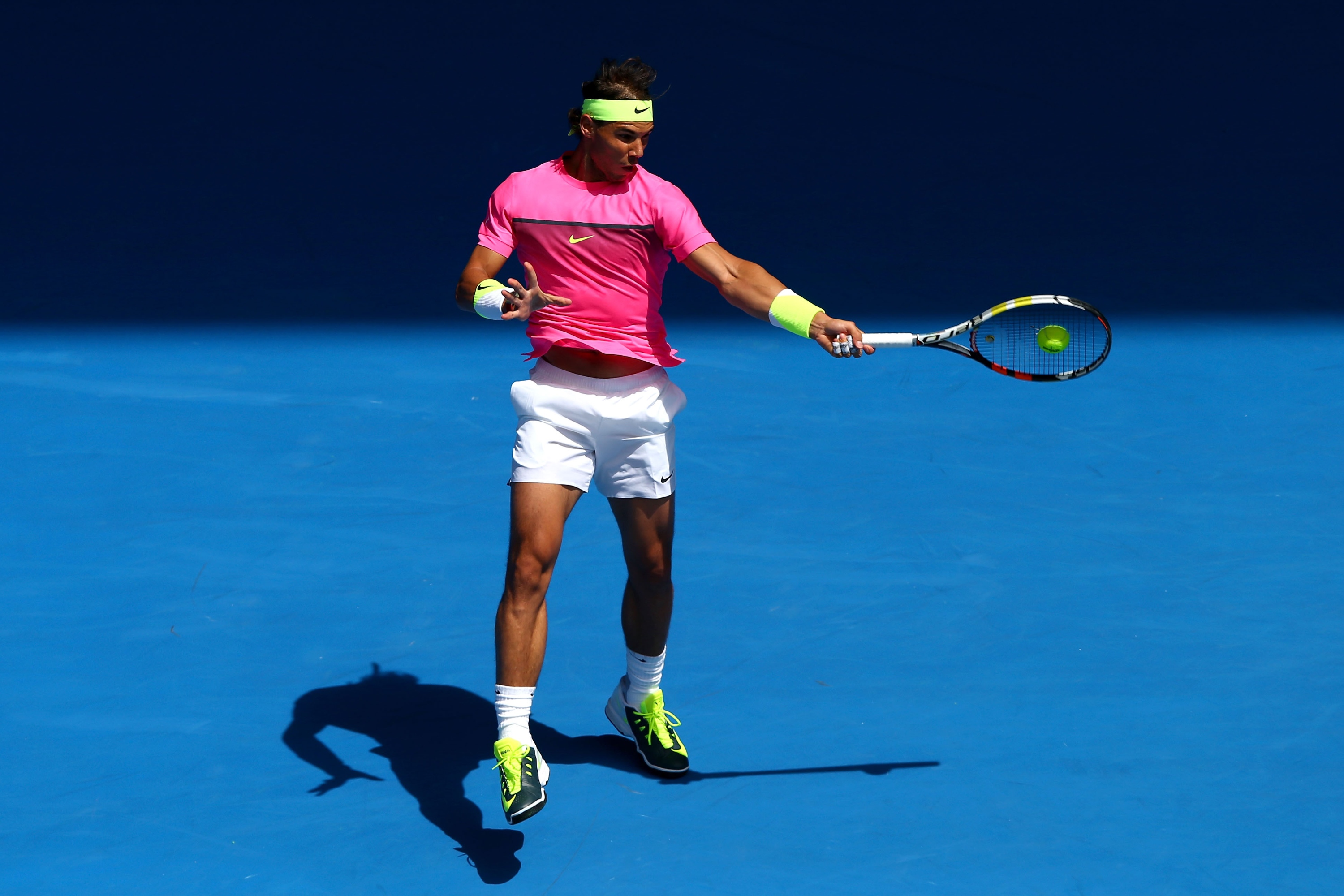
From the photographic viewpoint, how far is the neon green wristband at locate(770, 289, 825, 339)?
425cm

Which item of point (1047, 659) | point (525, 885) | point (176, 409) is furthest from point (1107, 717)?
point (176, 409)

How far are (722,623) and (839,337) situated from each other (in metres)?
1.43

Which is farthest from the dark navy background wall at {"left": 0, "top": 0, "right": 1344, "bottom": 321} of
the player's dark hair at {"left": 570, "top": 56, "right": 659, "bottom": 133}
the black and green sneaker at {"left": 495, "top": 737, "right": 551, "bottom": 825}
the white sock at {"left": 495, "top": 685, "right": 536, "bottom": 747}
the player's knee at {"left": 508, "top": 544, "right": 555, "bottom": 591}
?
the black and green sneaker at {"left": 495, "top": 737, "right": 551, "bottom": 825}

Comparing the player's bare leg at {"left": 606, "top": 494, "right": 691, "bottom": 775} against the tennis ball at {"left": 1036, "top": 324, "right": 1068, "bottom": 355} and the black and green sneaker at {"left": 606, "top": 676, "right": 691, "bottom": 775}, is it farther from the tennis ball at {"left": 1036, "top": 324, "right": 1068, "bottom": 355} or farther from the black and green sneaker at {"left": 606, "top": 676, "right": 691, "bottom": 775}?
the tennis ball at {"left": 1036, "top": 324, "right": 1068, "bottom": 355}

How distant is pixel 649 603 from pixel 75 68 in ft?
22.4

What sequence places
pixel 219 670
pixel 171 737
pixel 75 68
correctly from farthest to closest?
pixel 75 68
pixel 219 670
pixel 171 737

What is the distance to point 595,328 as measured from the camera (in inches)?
171

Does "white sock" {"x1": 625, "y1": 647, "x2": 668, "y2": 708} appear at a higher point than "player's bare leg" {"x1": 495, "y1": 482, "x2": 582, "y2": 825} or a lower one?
lower

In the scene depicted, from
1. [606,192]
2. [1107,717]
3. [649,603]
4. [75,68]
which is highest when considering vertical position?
[75,68]

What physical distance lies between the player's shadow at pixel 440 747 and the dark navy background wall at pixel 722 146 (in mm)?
3329

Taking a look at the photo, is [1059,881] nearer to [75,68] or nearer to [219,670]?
[219,670]

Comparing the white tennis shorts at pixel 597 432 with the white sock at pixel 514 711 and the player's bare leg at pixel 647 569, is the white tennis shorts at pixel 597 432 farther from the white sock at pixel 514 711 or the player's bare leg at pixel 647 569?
the white sock at pixel 514 711

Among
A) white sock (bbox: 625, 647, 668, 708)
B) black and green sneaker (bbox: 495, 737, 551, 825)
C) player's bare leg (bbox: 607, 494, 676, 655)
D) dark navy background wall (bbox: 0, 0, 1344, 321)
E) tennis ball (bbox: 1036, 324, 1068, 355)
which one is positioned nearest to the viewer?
black and green sneaker (bbox: 495, 737, 551, 825)

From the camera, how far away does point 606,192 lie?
4332 millimetres
